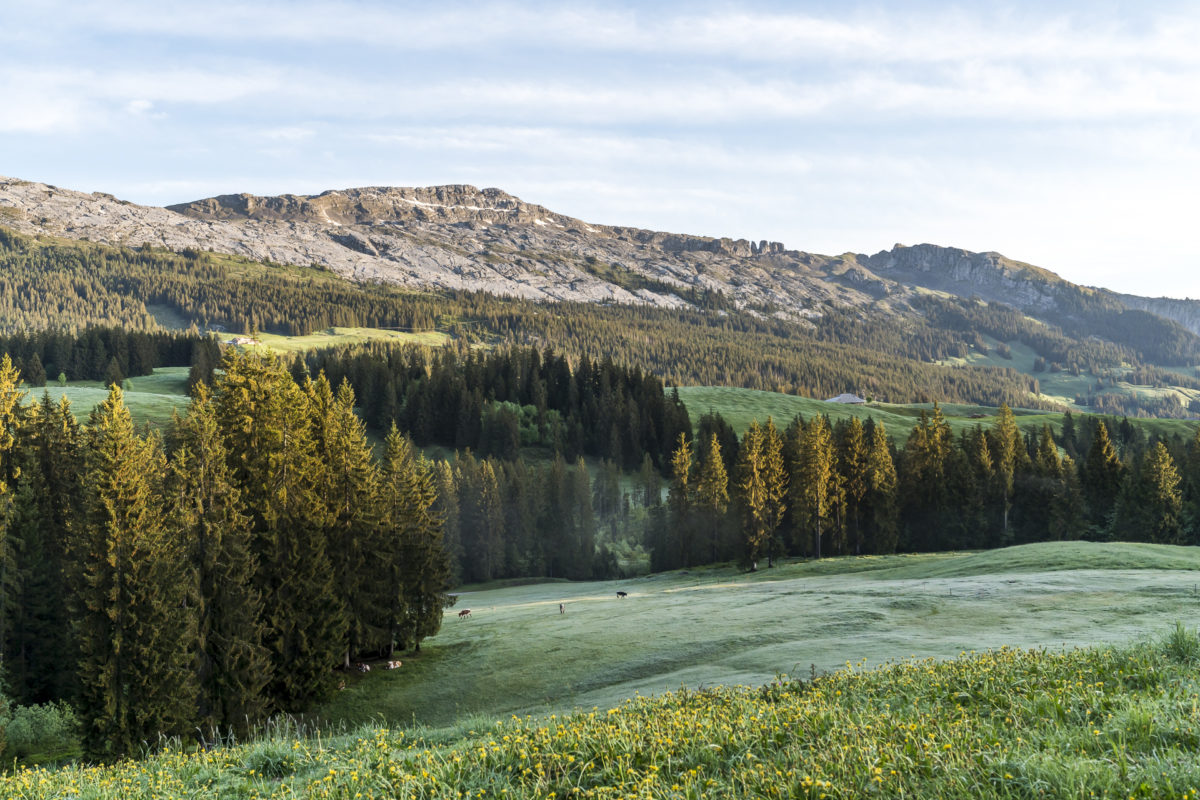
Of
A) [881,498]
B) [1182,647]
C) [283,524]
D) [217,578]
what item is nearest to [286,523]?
[283,524]

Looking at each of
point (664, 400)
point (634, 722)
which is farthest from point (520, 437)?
point (634, 722)

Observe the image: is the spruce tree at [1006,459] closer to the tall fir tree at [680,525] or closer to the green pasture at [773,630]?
the tall fir tree at [680,525]

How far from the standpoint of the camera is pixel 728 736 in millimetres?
10023

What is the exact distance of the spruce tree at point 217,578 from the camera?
33.8 metres

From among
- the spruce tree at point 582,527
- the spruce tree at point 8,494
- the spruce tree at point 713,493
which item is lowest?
the spruce tree at point 582,527

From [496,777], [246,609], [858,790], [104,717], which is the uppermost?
[858,790]

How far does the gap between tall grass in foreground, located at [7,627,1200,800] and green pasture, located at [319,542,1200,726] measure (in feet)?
32.8

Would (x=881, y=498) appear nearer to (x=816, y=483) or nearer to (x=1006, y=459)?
(x=816, y=483)

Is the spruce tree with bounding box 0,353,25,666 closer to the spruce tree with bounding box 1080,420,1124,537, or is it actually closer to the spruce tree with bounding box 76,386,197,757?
the spruce tree with bounding box 76,386,197,757

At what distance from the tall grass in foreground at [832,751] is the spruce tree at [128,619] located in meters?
18.8

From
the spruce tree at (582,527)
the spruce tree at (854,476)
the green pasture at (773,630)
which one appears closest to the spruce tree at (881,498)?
the spruce tree at (854,476)

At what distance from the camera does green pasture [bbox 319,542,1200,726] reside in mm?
26484

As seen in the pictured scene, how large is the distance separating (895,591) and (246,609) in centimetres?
3471

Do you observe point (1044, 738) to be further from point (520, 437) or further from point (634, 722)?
point (520, 437)
